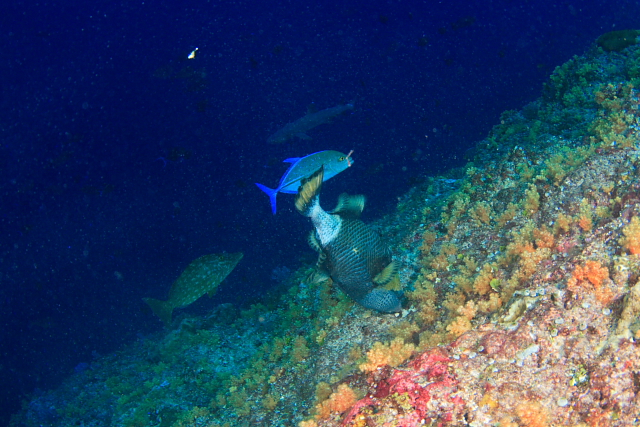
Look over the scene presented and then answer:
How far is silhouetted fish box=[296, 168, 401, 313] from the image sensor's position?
326 centimetres

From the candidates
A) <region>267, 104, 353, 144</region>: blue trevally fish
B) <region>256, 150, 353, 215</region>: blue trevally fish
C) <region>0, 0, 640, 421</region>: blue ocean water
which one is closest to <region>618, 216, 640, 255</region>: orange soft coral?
<region>256, 150, 353, 215</region>: blue trevally fish

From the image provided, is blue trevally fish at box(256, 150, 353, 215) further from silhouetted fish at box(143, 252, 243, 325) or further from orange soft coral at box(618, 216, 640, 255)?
orange soft coral at box(618, 216, 640, 255)

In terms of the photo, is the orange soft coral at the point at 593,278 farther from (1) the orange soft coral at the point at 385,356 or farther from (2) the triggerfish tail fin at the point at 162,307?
(2) the triggerfish tail fin at the point at 162,307

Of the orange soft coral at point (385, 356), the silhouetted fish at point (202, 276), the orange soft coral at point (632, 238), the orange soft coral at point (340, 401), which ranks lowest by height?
the silhouetted fish at point (202, 276)

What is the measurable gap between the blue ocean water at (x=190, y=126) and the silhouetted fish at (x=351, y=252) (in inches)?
286

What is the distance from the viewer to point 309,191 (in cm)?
305

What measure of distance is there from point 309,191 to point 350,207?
63cm

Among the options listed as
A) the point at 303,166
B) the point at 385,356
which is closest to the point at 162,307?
the point at 303,166

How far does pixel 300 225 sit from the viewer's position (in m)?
11.5

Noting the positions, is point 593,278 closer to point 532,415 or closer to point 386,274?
point 532,415

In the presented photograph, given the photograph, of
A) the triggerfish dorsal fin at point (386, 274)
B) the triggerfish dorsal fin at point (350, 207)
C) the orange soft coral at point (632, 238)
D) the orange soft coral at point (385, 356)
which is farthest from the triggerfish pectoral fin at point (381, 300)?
the orange soft coral at point (632, 238)

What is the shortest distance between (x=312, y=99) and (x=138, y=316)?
36.4 ft

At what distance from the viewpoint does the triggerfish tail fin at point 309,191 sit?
3020 mm

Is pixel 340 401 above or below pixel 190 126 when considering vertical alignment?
below
